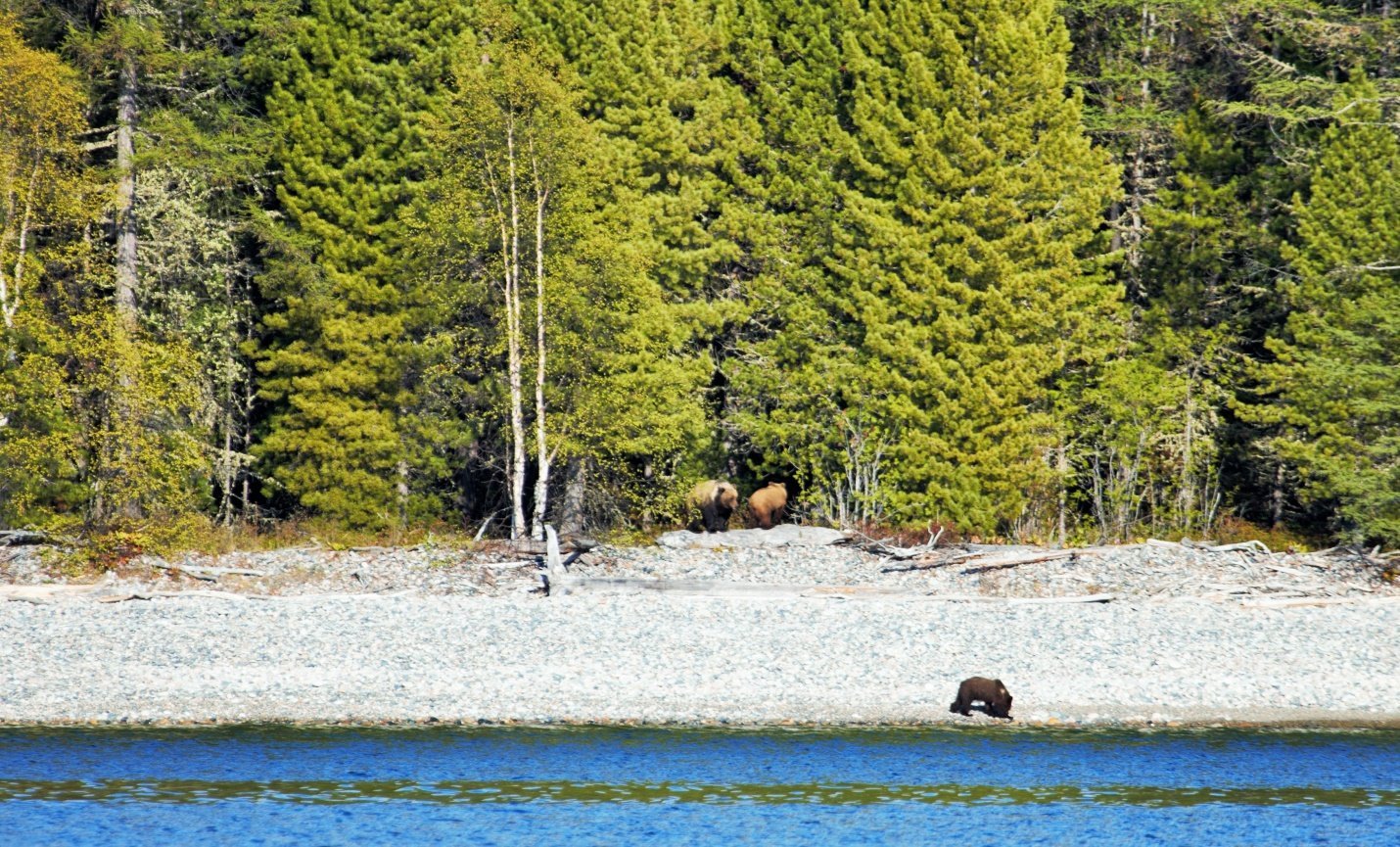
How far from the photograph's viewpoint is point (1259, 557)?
23.6 meters

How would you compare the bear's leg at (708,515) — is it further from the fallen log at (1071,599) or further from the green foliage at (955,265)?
the fallen log at (1071,599)

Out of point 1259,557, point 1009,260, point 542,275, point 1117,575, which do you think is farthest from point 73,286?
point 1259,557

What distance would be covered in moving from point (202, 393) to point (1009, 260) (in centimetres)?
1521

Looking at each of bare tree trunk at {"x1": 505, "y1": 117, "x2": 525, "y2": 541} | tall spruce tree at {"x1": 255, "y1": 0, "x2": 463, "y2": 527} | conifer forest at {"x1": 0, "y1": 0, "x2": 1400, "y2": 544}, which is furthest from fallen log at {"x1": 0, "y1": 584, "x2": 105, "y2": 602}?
tall spruce tree at {"x1": 255, "y1": 0, "x2": 463, "y2": 527}

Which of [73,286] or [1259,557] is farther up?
[73,286]

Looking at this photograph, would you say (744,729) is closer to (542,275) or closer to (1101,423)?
(542,275)

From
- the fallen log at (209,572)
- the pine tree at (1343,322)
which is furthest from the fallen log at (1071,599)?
the fallen log at (209,572)

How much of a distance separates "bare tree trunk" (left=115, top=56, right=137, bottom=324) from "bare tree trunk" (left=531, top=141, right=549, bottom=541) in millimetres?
7064

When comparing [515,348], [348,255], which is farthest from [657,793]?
[348,255]

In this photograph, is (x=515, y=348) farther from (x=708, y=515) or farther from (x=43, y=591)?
(x=43, y=591)

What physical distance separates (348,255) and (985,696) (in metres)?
17.6

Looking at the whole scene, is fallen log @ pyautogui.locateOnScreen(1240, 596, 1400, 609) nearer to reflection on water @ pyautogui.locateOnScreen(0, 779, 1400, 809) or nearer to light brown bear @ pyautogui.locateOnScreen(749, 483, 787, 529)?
reflection on water @ pyautogui.locateOnScreen(0, 779, 1400, 809)

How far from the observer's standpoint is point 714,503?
96.8ft

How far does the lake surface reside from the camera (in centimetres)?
1257
